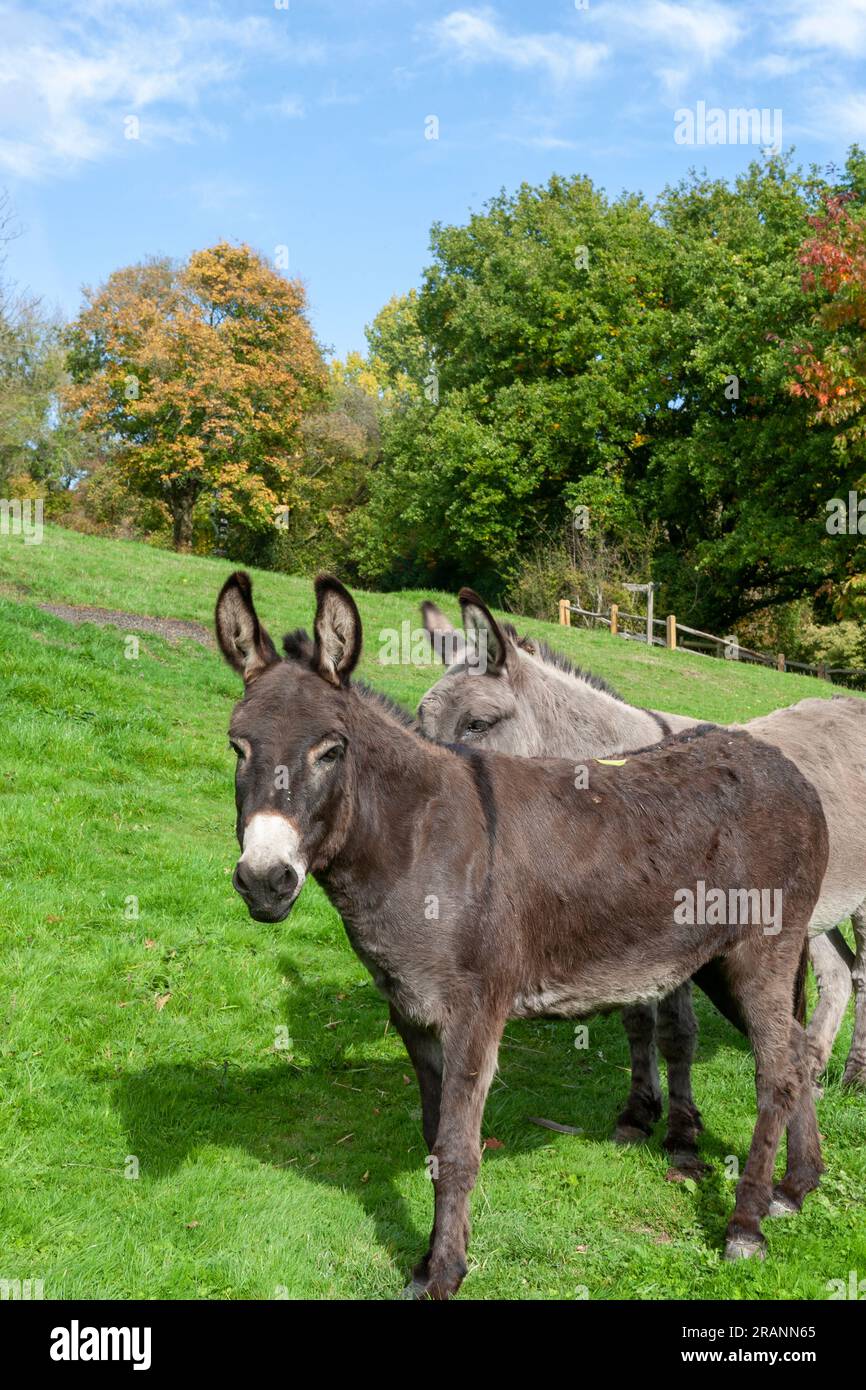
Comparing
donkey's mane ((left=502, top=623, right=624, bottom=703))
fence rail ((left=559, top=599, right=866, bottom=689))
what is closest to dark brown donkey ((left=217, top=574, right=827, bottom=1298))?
donkey's mane ((left=502, top=623, right=624, bottom=703))

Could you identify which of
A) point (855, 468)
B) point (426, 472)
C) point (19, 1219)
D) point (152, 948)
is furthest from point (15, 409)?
point (19, 1219)

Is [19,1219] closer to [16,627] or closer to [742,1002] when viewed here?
[742,1002]

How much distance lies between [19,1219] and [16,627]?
9756 millimetres

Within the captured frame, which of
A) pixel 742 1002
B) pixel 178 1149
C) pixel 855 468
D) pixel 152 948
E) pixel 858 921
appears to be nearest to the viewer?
pixel 742 1002

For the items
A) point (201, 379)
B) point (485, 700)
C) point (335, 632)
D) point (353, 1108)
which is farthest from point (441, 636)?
point (201, 379)

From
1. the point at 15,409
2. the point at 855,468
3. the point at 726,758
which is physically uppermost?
the point at 15,409

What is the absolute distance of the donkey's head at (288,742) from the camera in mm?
3395

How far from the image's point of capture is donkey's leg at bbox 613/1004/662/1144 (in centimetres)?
548

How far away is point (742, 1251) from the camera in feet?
13.9

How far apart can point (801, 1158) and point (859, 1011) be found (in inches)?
68.1

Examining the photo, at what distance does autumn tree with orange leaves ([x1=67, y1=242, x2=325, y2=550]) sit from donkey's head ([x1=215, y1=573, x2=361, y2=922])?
3708 centimetres

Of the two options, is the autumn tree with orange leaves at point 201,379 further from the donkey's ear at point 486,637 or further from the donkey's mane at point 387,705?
the donkey's mane at point 387,705

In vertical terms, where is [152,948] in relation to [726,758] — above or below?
below

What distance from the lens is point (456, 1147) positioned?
378 cm
